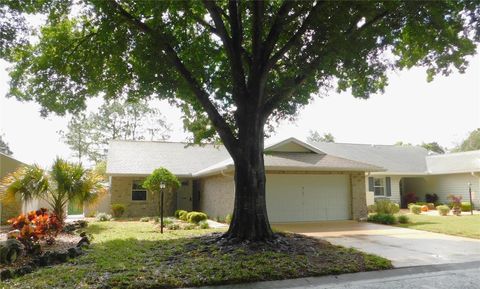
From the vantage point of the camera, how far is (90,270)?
24.3ft

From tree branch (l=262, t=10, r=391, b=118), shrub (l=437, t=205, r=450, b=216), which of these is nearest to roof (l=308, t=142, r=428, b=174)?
shrub (l=437, t=205, r=450, b=216)

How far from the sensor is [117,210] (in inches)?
843

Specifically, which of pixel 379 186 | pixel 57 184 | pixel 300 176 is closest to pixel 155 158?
pixel 57 184

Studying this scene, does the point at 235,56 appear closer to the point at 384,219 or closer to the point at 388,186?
the point at 384,219

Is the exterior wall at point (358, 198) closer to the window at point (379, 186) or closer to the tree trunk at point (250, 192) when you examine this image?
Result: the window at point (379, 186)

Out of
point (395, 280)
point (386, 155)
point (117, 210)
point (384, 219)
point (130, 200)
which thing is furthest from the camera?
point (386, 155)

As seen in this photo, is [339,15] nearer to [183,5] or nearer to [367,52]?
[367,52]

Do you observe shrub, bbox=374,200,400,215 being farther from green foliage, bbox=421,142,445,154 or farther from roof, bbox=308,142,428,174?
green foliage, bbox=421,142,445,154

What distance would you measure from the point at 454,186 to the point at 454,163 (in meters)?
1.67

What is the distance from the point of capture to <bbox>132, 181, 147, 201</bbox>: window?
22891 millimetres

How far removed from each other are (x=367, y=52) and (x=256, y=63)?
3.34 metres

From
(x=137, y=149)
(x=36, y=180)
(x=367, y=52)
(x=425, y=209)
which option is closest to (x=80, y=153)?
(x=137, y=149)

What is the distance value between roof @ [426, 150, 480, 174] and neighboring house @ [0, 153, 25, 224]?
25.3 metres

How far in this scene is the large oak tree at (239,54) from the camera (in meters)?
10.3
